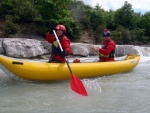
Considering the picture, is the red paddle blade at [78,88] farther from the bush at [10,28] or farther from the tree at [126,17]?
the tree at [126,17]

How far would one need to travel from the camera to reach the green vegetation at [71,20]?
1585 centimetres

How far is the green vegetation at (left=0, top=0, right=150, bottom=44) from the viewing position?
15.9 metres

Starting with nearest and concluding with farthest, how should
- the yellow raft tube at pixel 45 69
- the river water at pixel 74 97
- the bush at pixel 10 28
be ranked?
the river water at pixel 74 97
the yellow raft tube at pixel 45 69
the bush at pixel 10 28

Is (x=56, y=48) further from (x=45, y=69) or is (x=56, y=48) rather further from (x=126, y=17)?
(x=126, y=17)

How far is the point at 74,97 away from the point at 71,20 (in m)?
11.8

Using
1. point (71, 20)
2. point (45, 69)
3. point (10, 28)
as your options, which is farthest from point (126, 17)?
point (45, 69)

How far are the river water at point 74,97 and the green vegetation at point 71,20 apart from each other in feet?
30.5

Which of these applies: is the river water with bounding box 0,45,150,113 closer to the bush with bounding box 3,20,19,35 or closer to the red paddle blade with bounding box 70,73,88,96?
the red paddle blade with bounding box 70,73,88,96

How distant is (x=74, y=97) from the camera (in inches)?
199

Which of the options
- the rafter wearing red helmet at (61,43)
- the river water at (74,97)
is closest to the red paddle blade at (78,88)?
the river water at (74,97)

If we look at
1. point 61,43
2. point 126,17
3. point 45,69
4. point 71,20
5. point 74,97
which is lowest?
point 74,97

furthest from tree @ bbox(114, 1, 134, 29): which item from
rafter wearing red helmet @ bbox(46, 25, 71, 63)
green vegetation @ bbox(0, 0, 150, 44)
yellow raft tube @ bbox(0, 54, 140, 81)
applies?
rafter wearing red helmet @ bbox(46, 25, 71, 63)

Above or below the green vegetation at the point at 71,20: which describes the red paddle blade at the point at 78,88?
below

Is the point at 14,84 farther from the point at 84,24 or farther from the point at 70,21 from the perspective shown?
the point at 84,24
